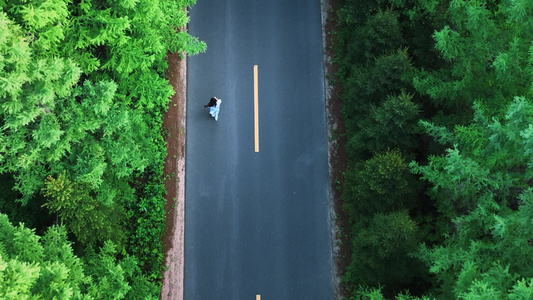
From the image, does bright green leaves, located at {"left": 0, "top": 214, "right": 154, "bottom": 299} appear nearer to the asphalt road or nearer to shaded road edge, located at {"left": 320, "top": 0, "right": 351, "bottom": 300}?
the asphalt road

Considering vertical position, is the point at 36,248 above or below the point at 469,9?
below

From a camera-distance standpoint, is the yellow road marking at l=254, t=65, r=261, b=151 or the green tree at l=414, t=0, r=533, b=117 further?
the yellow road marking at l=254, t=65, r=261, b=151

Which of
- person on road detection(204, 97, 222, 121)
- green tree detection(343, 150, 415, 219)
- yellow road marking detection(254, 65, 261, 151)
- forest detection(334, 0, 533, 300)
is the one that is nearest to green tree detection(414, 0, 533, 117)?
forest detection(334, 0, 533, 300)

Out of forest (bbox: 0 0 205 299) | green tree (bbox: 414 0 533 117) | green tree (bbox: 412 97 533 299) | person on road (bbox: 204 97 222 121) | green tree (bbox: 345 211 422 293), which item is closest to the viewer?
green tree (bbox: 412 97 533 299)

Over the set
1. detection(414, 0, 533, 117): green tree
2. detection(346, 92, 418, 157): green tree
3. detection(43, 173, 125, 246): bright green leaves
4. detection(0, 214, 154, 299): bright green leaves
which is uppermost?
detection(414, 0, 533, 117): green tree

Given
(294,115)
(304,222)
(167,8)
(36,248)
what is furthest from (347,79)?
(36,248)

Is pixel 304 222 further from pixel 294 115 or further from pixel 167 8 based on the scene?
pixel 167 8
